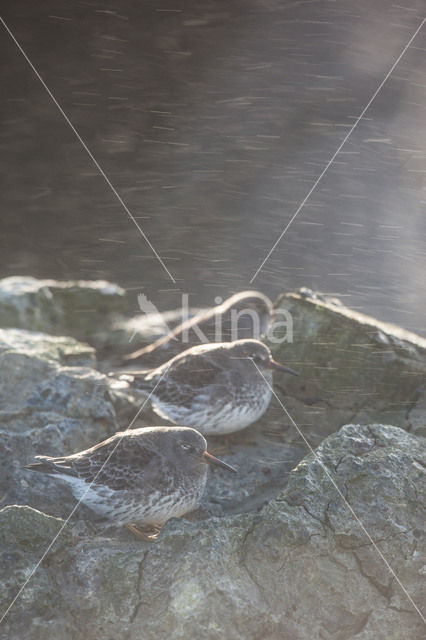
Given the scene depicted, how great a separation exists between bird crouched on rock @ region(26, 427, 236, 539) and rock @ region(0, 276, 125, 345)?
2.86 meters

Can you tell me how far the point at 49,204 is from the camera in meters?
9.58

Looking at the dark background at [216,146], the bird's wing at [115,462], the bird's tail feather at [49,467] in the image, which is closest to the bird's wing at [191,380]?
the bird's wing at [115,462]

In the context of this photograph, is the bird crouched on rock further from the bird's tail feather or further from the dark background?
the dark background

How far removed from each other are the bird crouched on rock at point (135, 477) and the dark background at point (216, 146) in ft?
16.8

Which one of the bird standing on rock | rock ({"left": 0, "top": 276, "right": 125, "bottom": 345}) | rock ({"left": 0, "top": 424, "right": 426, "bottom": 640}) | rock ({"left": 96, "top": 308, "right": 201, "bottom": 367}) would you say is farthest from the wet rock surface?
rock ({"left": 0, "top": 276, "right": 125, "bottom": 345})

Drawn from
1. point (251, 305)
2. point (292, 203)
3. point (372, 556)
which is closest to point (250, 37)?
point (292, 203)

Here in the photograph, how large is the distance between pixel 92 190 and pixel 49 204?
2.23 feet

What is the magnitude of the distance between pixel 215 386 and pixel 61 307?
2.76 metres

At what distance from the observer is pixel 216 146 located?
10.4 metres

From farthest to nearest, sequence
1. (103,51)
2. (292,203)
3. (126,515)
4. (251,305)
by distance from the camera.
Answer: (292,203) < (103,51) < (251,305) < (126,515)

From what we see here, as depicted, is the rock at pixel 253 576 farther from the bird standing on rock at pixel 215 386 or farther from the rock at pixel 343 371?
the bird standing on rock at pixel 215 386

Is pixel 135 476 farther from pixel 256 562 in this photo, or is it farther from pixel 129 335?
pixel 129 335

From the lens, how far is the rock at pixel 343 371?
14.2ft

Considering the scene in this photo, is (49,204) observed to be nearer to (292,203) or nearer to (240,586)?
(292,203)
